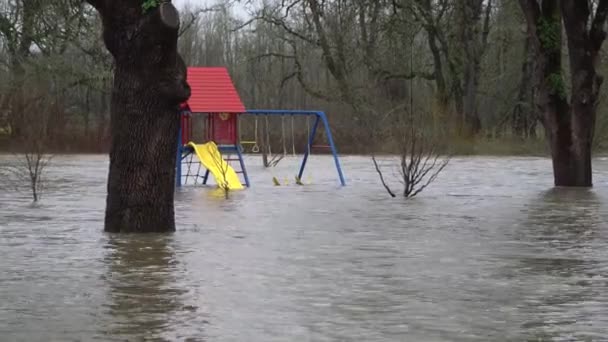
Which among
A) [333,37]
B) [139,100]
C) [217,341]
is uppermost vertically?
[333,37]

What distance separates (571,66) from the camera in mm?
24062

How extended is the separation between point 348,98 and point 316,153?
4099 millimetres

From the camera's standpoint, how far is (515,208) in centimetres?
1969

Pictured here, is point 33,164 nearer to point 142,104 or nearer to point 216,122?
point 216,122

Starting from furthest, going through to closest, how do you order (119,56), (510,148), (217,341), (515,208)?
(510,148) < (515,208) < (119,56) < (217,341)

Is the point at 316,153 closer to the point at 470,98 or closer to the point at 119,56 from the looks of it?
the point at 470,98

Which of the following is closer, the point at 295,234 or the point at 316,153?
the point at 295,234

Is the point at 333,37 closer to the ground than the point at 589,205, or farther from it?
farther from it

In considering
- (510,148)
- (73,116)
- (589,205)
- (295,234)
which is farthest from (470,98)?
(295,234)

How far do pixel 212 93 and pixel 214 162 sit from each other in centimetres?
237

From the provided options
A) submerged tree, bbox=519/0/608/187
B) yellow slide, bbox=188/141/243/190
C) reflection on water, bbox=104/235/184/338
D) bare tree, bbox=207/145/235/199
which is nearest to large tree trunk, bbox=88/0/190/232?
reflection on water, bbox=104/235/184/338

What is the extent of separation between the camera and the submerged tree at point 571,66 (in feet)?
77.6

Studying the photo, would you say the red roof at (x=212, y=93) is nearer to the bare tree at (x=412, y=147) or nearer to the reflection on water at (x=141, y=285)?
the bare tree at (x=412, y=147)

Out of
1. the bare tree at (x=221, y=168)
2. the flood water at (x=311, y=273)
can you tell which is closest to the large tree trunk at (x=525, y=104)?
the bare tree at (x=221, y=168)
